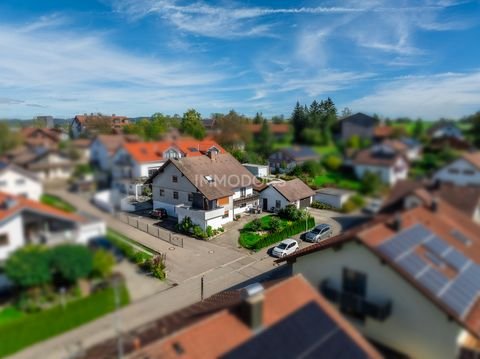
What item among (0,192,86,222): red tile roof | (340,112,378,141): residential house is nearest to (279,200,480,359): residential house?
(340,112,378,141): residential house

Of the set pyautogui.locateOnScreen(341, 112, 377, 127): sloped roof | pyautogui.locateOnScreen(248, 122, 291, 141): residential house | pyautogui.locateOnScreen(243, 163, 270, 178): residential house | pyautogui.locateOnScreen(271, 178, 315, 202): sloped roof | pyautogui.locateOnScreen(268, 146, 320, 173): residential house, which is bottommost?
pyautogui.locateOnScreen(271, 178, 315, 202): sloped roof

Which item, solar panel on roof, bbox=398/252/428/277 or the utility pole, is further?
solar panel on roof, bbox=398/252/428/277

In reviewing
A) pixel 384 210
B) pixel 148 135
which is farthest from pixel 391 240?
pixel 148 135

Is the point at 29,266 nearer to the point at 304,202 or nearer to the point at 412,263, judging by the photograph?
the point at 412,263

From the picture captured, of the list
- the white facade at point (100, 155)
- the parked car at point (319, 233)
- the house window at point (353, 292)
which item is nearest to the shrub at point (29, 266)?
the white facade at point (100, 155)

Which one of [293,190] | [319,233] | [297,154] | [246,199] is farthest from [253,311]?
[293,190]

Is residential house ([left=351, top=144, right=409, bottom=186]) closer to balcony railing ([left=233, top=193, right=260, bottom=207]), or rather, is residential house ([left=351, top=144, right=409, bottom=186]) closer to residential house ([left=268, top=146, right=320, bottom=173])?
residential house ([left=268, top=146, right=320, bottom=173])

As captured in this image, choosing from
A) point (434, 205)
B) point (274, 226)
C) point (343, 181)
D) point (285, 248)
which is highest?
point (343, 181)

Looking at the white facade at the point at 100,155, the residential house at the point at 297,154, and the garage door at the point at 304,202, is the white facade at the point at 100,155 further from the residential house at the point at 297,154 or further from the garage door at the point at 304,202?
the garage door at the point at 304,202
